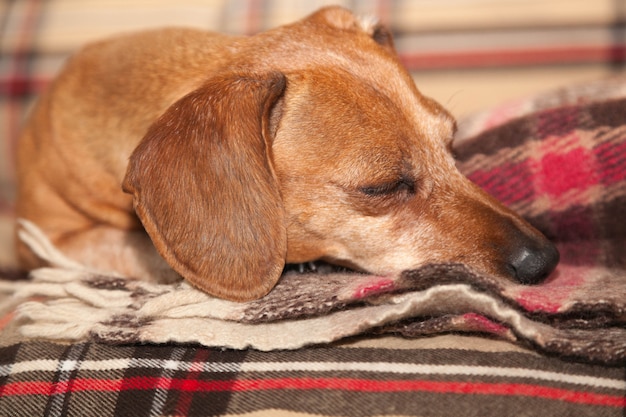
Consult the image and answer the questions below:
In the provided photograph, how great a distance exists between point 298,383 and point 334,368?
89mm

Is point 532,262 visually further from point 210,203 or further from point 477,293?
point 210,203

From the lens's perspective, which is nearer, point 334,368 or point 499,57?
point 334,368

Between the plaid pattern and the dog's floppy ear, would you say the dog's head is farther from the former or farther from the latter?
the plaid pattern

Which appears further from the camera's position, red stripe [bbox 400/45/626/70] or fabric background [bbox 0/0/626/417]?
red stripe [bbox 400/45/626/70]

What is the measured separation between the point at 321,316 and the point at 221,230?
37 cm

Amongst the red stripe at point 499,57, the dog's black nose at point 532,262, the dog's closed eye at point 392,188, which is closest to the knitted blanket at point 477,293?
the dog's black nose at point 532,262

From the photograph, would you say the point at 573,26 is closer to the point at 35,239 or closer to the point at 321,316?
the point at 321,316

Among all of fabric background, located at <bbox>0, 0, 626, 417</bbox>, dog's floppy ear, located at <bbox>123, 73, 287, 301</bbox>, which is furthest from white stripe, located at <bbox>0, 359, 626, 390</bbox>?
dog's floppy ear, located at <bbox>123, 73, 287, 301</bbox>

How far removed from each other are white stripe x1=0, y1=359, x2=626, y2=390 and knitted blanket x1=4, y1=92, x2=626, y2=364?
0.05 meters

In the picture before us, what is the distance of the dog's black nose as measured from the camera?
70.4 inches

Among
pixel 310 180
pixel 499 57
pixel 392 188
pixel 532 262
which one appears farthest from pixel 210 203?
pixel 499 57

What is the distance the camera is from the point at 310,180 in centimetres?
→ 194

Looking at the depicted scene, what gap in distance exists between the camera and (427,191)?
2014mm

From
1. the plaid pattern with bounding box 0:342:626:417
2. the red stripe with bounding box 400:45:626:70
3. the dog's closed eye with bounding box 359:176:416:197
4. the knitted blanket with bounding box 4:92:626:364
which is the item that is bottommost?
the plaid pattern with bounding box 0:342:626:417
